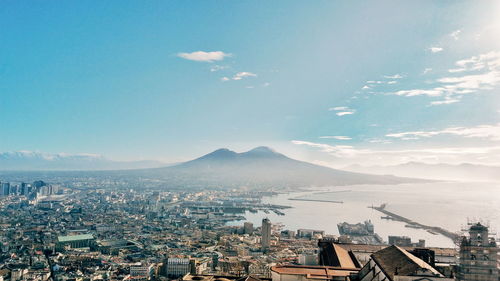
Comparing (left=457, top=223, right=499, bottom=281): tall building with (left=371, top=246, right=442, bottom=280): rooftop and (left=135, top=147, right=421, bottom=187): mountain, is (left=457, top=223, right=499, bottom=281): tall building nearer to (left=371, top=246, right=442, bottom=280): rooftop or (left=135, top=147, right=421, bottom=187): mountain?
(left=371, top=246, right=442, bottom=280): rooftop

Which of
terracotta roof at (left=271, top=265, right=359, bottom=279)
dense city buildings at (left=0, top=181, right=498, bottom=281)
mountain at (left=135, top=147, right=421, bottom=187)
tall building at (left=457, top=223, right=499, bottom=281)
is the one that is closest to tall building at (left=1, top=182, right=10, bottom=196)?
dense city buildings at (left=0, top=181, right=498, bottom=281)

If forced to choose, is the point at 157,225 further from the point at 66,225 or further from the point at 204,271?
the point at 204,271

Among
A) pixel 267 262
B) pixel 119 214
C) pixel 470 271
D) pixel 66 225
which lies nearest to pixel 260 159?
pixel 119 214

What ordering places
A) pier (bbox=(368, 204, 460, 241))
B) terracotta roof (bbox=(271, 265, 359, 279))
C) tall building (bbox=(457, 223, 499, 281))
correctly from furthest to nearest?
1. pier (bbox=(368, 204, 460, 241))
2. terracotta roof (bbox=(271, 265, 359, 279))
3. tall building (bbox=(457, 223, 499, 281))

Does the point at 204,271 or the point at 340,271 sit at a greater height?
the point at 340,271

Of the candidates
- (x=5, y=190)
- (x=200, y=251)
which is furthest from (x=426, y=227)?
(x=5, y=190)

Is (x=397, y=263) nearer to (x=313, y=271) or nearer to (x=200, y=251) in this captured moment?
(x=313, y=271)

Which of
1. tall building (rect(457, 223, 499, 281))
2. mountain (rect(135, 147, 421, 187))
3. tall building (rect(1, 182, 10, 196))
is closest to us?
tall building (rect(457, 223, 499, 281))
